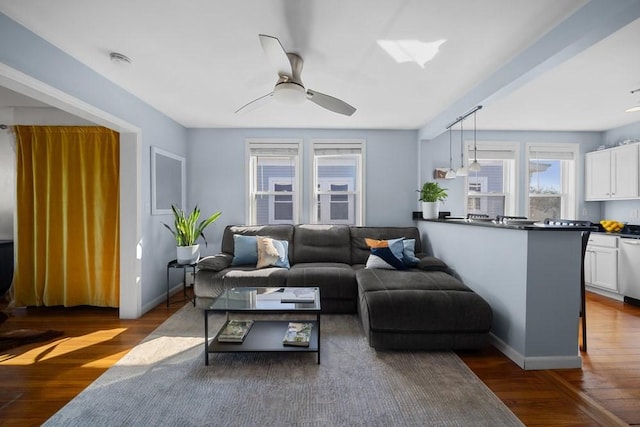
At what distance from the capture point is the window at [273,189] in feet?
14.9

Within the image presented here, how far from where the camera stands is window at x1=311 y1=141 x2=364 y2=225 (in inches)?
180

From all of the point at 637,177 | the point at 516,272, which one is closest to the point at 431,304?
the point at 516,272

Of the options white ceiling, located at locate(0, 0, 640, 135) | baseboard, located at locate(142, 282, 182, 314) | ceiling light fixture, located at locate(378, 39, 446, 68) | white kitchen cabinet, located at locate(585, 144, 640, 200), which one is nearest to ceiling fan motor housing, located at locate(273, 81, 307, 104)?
white ceiling, located at locate(0, 0, 640, 135)

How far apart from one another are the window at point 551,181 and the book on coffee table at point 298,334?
4.17 m

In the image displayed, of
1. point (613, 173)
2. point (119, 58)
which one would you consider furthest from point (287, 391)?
point (613, 173)

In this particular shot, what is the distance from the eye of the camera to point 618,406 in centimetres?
181

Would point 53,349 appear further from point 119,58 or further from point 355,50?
point 355,50

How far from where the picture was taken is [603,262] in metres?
3.96

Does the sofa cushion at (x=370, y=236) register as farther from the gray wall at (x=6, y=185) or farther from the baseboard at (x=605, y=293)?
the gray wall at (x=6, y=185)

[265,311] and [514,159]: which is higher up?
[514,159]

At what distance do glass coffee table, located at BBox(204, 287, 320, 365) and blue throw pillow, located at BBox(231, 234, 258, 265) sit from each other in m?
0.95

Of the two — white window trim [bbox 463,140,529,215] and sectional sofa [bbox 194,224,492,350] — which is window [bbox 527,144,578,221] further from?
sectional sofa [bbox 194,224,492,350]

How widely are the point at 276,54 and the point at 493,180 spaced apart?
4.18 meters

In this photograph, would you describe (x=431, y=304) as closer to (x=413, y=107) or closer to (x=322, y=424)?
(x=322, y=424)
